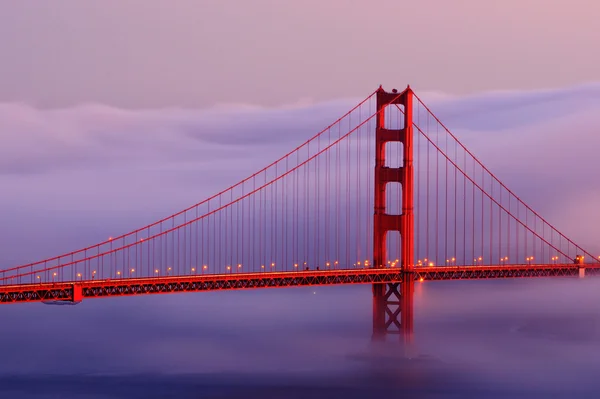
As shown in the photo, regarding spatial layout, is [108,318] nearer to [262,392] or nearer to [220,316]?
[220,316]

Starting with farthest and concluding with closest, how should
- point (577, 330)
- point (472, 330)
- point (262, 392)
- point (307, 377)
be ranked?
point (577, 330) → point (472, 330) → point (307, 377) → point (262, 392)

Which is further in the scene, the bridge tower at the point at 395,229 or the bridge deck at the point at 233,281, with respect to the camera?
the bridge tower at the point at 395,229

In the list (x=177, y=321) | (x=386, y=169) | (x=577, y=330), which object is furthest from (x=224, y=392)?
(x=177, y=321)

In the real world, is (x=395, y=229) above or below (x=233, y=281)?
above

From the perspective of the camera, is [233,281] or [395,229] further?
[395,229]
